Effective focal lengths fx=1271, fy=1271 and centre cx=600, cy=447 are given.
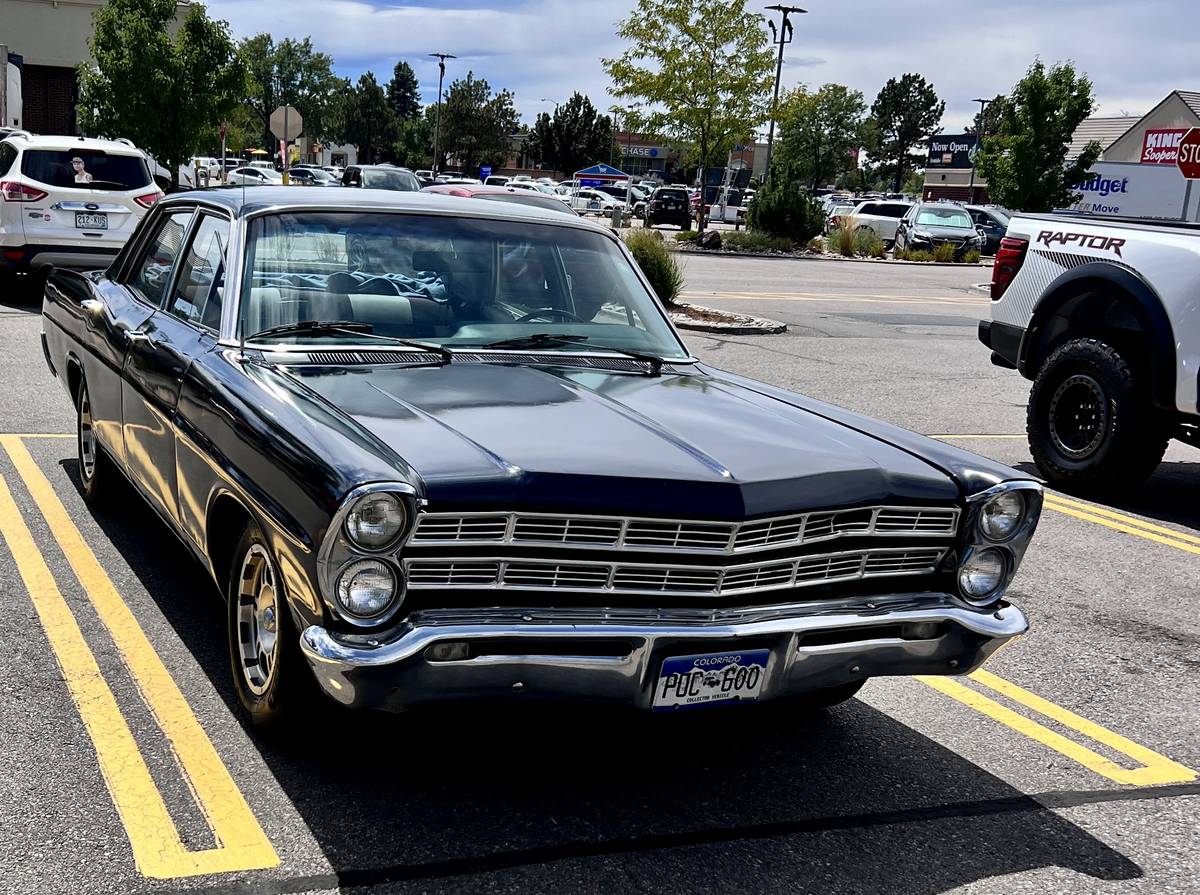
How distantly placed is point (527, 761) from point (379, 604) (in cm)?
96

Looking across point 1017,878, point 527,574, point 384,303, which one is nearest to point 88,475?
point 384,303

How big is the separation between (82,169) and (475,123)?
75.4 metres

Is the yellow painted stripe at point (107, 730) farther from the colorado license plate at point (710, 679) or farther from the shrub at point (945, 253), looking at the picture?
the shrub at point (945, 253)

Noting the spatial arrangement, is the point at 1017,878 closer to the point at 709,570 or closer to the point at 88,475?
the point at 709,570

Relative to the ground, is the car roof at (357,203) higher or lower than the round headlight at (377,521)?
higher

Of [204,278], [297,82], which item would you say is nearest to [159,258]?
[204,278]

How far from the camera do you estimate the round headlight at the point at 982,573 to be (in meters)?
3.68

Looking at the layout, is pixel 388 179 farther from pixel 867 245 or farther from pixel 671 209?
pixel 671 209

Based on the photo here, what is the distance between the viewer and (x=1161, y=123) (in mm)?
63000

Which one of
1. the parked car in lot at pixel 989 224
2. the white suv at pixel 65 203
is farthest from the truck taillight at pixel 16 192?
the parked car in lot at pixel 989 224

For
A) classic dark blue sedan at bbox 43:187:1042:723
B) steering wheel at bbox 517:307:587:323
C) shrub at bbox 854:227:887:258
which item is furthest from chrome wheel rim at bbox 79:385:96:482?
shrub at bbox 854:227:887:258

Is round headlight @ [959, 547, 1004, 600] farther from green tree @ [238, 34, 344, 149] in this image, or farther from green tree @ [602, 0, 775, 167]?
green tree @ [238, 34, 344, 149]

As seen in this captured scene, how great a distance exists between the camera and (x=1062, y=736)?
436 cm

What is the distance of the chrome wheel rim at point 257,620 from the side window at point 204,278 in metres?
1.08
